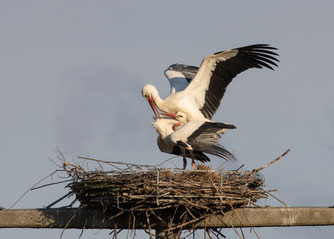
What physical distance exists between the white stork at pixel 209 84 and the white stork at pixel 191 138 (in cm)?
56

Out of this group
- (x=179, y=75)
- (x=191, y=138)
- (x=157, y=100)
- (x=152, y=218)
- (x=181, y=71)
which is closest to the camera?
(x=152, y=218)

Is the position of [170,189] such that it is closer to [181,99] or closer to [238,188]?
[238,188]

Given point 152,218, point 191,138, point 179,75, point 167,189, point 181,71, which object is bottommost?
point 152,218

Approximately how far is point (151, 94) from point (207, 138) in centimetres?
124

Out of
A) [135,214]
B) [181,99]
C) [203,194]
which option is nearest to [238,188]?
[203,194]

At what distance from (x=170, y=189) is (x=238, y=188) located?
0.76 metres

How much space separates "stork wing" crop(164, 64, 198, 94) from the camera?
10.3 metres

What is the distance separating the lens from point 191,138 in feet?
26.1

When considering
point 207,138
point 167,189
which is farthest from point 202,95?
point 167,189

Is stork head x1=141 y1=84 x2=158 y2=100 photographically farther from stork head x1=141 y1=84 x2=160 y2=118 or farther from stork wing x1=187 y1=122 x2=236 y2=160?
stork wing x1=187 y1=122 x2=236 y2=160

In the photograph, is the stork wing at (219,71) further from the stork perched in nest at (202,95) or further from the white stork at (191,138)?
the white stork at (191,138)

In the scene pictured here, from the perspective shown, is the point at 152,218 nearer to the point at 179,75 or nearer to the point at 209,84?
the point at 209,84

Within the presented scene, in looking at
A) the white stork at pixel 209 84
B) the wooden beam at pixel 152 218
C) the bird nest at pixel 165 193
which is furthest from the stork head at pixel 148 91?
the wooden beam at pixel 152 218

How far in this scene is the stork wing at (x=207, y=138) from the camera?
7922mm
